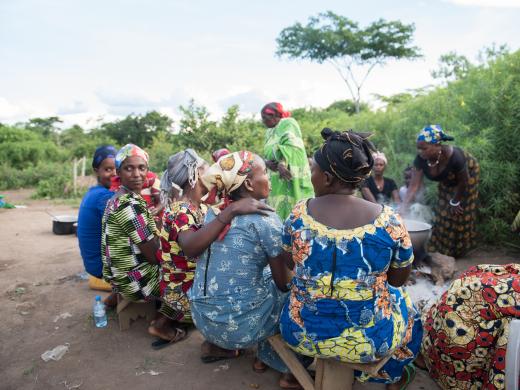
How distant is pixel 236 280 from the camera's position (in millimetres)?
2322

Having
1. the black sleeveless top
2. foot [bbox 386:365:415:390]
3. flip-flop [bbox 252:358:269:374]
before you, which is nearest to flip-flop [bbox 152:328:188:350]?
flip-flop [bbox 252:358:269:374]

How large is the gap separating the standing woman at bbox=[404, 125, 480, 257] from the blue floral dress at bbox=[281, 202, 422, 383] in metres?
2.66

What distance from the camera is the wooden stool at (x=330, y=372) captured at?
205 centimetres

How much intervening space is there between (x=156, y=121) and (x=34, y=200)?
43.3 ft

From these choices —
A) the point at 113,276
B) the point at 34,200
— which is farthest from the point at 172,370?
the point at 34,200

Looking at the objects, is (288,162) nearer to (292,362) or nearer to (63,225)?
(292,362)

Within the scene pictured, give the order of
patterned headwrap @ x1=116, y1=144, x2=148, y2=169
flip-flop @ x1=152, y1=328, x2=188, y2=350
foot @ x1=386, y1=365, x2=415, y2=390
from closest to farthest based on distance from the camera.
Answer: foot @ x1=386, y1=365, x2=415, y2=390, flip-flop @ x1=152, y1=328, x2=188, y2=350, patterned headwrap @ x1=116, y1=144, x2=148, y2=169

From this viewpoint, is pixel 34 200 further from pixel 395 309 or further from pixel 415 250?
pixel 395 309

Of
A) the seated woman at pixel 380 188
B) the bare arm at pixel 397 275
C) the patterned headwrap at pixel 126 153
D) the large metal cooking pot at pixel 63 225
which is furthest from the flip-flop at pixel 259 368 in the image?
the large metal cooking pot at pixel 63 225

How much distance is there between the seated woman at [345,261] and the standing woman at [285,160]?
277 centimetres

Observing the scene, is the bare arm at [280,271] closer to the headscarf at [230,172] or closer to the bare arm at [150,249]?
the headscarf at [230,172]

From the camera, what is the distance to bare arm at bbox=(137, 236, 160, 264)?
309 cm

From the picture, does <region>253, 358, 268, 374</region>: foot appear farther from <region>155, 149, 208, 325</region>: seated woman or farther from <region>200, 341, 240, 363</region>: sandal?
<region>155, 149, 208, 325</region>: seated woman

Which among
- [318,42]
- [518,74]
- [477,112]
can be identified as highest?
[318,42]
